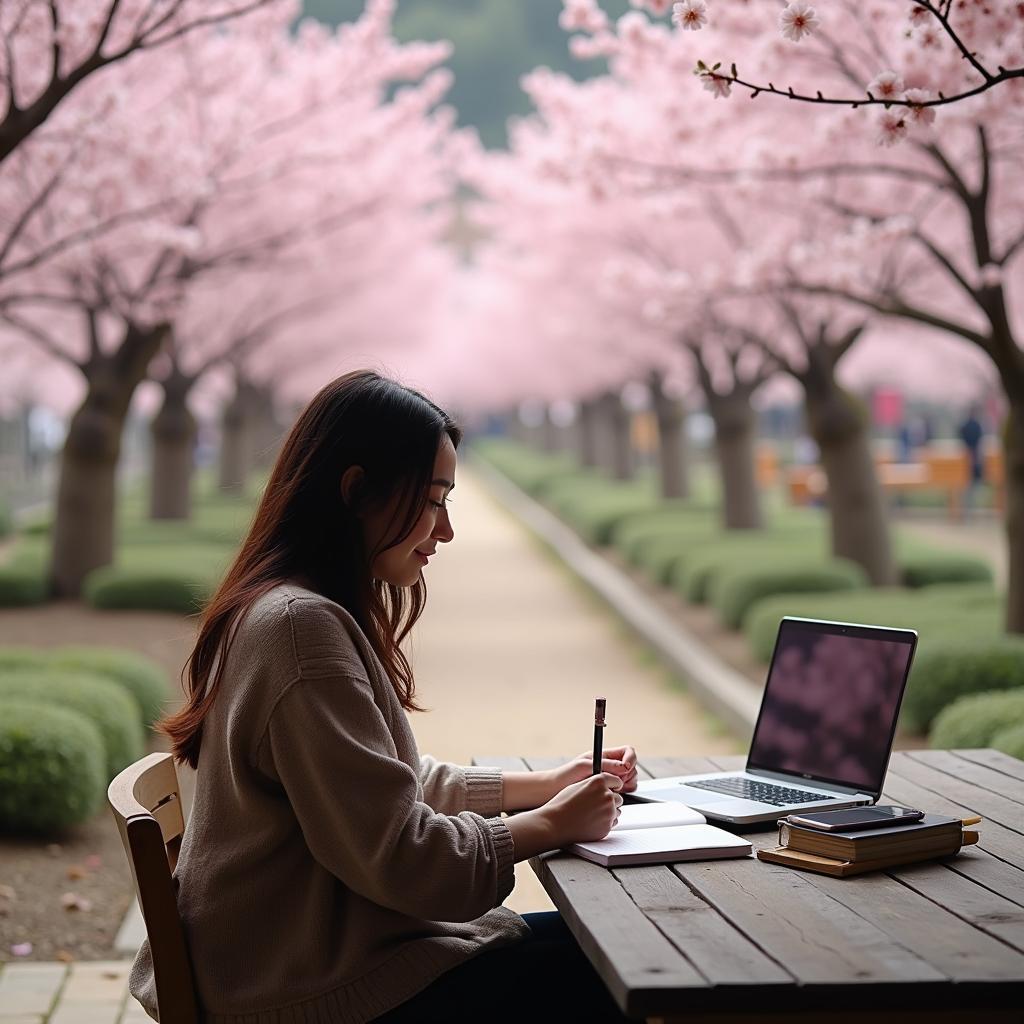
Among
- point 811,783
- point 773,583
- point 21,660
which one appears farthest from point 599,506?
point 811,783

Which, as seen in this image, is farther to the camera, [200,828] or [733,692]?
[733,692]

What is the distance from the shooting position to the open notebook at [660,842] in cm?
257

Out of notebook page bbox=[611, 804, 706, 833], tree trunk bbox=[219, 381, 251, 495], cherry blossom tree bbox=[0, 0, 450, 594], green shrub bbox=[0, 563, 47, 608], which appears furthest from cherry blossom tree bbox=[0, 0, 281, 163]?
tree trunk bbox=[219, 381, 251, 495]

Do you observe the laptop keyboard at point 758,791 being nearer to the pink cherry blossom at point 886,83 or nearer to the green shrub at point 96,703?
the pink cherry blossom at point 886,83

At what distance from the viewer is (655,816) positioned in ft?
9.35

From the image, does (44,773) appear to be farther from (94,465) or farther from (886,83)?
(94,465)

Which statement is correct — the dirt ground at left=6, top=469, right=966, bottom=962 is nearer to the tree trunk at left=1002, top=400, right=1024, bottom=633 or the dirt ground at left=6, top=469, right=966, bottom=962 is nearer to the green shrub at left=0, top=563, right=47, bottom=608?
the green shrub at left=0, top=563, right=47, bottom=608

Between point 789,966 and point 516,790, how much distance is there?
3.55 feet

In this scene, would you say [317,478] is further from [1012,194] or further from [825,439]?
[825,439]

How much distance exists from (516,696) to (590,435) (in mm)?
21984

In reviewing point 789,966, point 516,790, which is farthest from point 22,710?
point 789,966

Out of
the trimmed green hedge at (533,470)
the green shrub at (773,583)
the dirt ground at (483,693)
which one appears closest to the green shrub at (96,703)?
the dirt ground at (483,693)

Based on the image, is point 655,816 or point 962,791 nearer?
point 655,816

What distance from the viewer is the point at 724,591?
11.6 m
